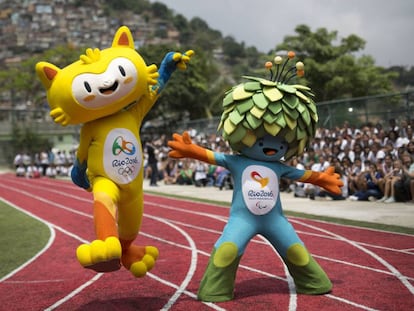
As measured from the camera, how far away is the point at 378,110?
1777 centimetres

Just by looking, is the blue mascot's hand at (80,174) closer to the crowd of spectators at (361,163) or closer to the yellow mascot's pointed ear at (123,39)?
the yellow mascot's pointed ear at (123,39)

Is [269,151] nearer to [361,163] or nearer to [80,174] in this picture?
[80,174]

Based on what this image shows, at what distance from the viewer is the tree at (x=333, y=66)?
41281 millimetres

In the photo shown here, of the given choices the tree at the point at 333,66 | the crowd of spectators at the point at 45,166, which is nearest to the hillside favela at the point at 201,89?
the tree at the point at 333,66

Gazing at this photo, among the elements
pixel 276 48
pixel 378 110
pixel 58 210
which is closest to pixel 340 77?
pixel 276 48

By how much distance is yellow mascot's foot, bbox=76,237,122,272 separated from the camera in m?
4.88

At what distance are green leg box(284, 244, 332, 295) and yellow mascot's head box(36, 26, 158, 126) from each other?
2.35 metres

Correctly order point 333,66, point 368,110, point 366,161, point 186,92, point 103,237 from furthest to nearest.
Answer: point 186,92 → point 333,66 → point 368,110 → point 366,161 → point 103,237

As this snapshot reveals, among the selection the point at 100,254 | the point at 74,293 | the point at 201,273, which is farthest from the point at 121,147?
the point at 201,273

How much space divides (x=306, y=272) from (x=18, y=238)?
640cm

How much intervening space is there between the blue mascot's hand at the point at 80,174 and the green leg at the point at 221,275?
5.27 feet

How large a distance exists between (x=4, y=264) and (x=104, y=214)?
3624mm

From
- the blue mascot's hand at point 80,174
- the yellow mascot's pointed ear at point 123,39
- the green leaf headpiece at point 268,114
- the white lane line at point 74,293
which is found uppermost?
the yellow mascot's pointed ear at point 123,39

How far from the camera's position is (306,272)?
5.95m
